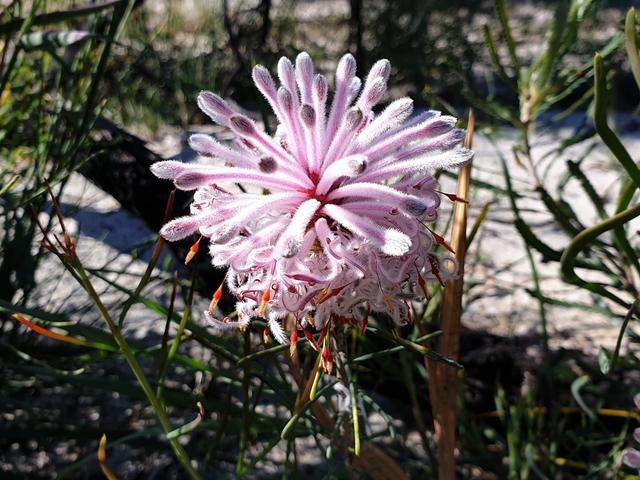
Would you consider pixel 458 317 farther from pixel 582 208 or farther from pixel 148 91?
pixel 148 91

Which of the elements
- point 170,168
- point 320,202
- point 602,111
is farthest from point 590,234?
point 170,168

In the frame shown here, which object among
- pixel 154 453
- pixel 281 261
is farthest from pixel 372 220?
pixel 154 453

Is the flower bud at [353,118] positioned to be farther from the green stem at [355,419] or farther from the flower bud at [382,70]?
the green stem at [355,419]

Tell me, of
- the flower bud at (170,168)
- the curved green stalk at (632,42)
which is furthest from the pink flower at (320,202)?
the curved green stalk at (632,42)

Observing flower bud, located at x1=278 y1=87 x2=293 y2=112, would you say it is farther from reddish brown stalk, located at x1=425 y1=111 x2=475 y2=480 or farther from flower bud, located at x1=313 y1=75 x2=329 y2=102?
reddish brown stalk, located at x1=425 y1=111 x2=475 y2=480

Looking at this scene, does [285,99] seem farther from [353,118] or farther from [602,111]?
[602,111]

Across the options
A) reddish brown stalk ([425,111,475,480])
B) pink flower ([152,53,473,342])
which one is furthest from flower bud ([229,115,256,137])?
reddish brown stalk ([425,111,475,480])
